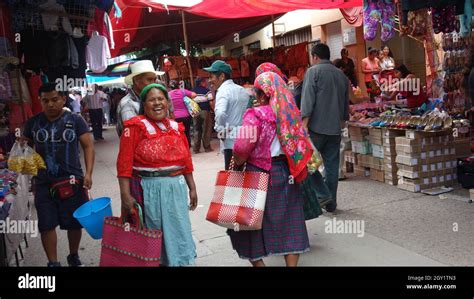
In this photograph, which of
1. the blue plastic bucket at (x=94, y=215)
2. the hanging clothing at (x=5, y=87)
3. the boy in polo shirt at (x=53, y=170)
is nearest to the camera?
the blue plastic bucket at (x=94, y=215)

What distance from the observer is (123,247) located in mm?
3475

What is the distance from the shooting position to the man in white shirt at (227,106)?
5.49 m

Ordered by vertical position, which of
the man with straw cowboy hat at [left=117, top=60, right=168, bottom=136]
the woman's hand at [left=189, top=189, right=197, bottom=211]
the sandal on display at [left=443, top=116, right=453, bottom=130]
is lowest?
the woman's hand at [left=189, top=189, right=197, bottom=211]

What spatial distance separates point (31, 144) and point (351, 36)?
34.8 ft

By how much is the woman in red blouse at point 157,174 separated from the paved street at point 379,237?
919 mm

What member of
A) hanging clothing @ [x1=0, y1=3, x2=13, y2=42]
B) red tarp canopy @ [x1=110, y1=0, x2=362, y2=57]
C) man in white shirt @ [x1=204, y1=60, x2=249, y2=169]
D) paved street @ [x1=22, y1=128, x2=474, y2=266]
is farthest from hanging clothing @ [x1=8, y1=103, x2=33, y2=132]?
red tarp canopy @ [x1=110, y1=0, x2=362, y2=57]

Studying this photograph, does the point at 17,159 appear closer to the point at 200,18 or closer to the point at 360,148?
the point at 360,148

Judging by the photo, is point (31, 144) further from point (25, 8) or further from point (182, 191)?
point (25, 8)

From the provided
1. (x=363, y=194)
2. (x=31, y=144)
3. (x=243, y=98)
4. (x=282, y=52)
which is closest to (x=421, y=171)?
(x=363, y=194)

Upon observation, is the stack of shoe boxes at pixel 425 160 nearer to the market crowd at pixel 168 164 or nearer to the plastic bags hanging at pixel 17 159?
the market crowd at pixel 168 164

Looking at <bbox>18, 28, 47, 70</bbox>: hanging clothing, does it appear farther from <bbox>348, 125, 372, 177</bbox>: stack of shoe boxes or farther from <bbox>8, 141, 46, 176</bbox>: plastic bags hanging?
<bbox>348, 125, 372, 177</bbox>: stack of shoe boxes

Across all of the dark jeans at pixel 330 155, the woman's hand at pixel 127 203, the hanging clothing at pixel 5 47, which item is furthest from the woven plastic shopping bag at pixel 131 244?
the hanging clothing at pixel 5 47

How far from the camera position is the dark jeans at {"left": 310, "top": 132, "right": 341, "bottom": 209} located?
5773 millimetres

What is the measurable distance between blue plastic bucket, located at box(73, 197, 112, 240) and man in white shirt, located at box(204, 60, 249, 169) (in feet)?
5.67
